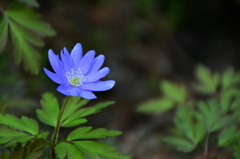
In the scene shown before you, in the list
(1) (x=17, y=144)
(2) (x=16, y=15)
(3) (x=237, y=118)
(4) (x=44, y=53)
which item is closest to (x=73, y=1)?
(4) (x=44, y=53)

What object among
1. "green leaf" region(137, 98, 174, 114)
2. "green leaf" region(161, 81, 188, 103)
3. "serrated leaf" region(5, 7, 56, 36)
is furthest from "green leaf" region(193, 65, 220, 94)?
"serrated leaf" region(5, 7, 56, 36)

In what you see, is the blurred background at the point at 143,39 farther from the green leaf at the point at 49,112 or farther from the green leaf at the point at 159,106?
the green leaf at the point at 49,112

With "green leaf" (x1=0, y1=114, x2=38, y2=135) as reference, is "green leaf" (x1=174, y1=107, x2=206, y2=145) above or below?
above

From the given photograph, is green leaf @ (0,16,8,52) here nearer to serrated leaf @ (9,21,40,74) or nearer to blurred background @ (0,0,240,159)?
serrated leaf @ (9,21,40,74)

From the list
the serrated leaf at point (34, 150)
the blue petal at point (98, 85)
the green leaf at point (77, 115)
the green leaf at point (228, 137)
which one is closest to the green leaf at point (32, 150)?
the serrated leaf at point (34, 150)

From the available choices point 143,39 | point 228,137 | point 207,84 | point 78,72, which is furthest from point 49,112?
point 143,39

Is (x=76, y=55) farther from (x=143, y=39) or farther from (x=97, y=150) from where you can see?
(x=143, y=39)

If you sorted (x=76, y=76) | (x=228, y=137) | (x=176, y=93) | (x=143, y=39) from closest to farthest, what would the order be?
(x=76, y=76) < (x=228, y=137) < (x=176, y=93) < (x=143, y=39)
